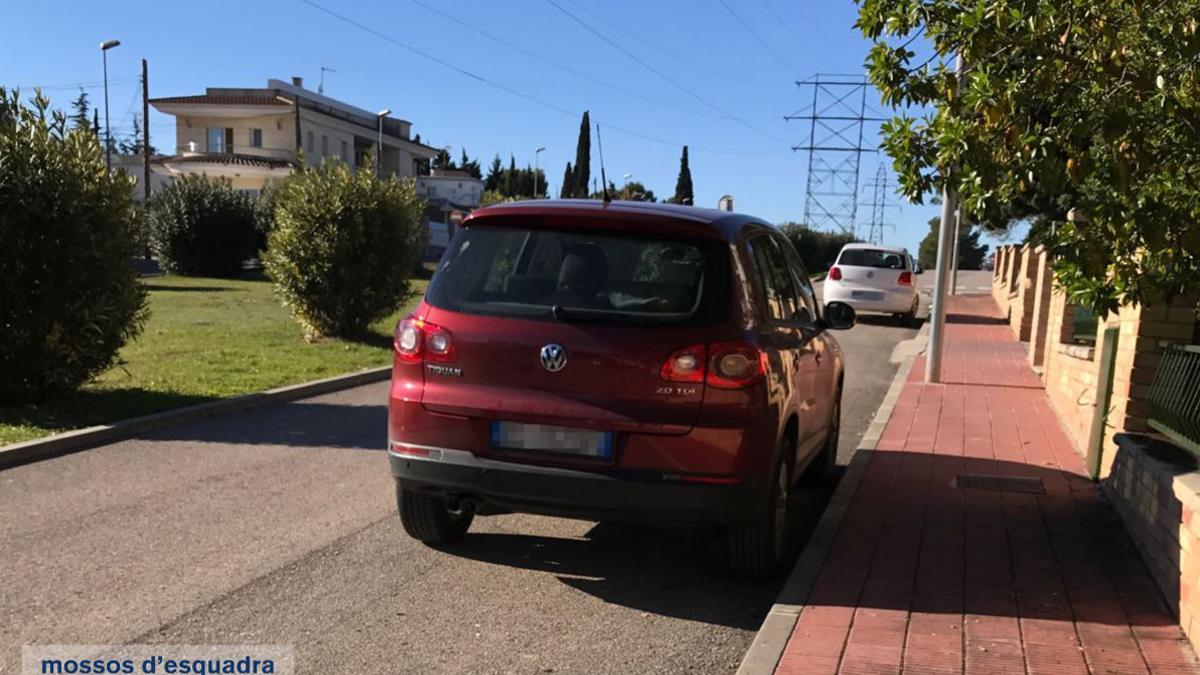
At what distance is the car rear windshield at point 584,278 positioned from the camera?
4578 millimetres

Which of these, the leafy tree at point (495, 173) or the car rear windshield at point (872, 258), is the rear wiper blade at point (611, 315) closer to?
the car rear windshield at point (872, 258)

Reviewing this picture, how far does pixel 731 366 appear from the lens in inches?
175

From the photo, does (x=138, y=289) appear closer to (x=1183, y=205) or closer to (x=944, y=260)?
(x=1183, y=205)

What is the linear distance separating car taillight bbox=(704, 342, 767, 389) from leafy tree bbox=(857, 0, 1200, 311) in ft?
4.30

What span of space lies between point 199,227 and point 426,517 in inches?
1207

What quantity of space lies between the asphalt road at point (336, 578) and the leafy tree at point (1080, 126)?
2.30 metres

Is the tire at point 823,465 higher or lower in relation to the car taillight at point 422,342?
lower

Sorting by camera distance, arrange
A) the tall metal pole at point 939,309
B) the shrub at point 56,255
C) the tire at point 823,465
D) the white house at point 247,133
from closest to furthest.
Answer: the tire at point 823,465
the shrub at point 56,255
the tall metal pole at point 939,309
the white house at point 247,133

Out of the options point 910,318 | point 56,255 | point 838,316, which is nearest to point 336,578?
point 838,316

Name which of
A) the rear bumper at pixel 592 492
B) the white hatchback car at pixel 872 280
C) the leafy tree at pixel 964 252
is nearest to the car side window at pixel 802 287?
the rear bumper at pixel 592 492

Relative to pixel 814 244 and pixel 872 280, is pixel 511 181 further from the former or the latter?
pixel 872 280

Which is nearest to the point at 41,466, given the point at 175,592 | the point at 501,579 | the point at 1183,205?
the point at 175,592

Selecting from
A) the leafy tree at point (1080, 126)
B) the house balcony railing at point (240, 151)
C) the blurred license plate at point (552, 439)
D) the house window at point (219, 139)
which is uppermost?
the house window at point (219, 139)

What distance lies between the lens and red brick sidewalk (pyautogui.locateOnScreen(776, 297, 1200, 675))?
158 inches
